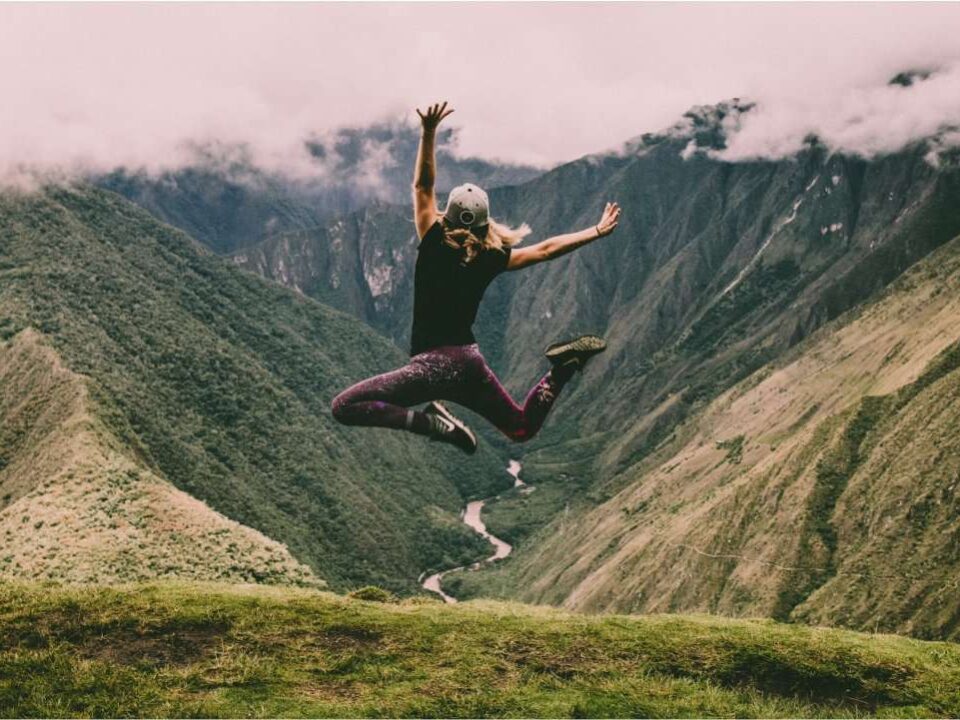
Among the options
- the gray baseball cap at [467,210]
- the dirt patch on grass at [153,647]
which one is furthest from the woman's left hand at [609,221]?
the dirt patch on grass at [153,647]

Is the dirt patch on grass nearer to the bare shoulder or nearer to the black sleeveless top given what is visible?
the black sleeveless top

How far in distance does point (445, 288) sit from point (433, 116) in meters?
1.75

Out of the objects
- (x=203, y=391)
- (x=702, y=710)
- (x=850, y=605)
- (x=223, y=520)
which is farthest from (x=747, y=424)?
(x=702, y=710)

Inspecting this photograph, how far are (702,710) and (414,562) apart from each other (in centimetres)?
17245

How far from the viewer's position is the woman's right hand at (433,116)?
8823 millimetres

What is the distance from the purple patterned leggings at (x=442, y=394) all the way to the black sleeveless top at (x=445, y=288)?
0.17 meters

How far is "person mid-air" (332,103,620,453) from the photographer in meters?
8.90

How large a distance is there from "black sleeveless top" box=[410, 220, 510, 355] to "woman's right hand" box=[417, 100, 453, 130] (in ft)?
3.21

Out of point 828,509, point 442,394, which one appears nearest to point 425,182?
point 442,394

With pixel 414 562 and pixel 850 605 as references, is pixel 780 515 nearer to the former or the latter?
pixel 850 605

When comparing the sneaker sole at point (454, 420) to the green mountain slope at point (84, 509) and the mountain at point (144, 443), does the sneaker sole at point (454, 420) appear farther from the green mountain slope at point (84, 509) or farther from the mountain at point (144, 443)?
the mountain at point (144, 443)

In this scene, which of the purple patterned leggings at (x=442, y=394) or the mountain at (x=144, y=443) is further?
the mountain at (x=144, y=443)

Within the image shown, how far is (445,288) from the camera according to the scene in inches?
363

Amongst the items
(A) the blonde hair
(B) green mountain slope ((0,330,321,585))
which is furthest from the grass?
(B) green mountain slope ((0,330,321,585))
